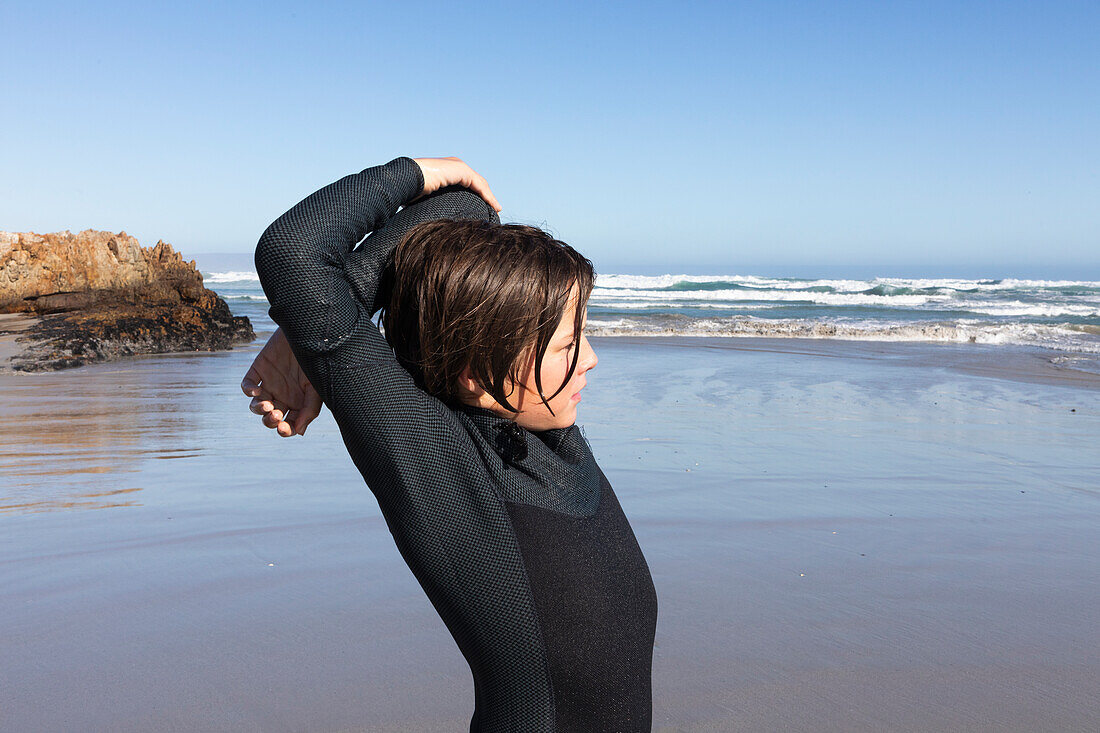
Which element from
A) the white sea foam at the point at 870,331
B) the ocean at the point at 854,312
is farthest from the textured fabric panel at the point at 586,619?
the white sea foam at the point at 870,331

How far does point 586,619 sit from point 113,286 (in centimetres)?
1495

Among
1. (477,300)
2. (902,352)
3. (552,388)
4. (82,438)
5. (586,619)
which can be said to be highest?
(477,300)

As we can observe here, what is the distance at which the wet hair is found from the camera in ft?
3.72

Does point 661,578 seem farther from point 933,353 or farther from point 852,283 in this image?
point 852,283

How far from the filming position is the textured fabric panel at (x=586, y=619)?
3.87 feet

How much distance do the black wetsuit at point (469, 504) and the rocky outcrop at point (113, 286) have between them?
1258 centimetres

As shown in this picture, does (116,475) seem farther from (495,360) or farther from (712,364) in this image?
(712,364)

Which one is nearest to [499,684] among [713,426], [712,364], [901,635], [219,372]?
[901,635]

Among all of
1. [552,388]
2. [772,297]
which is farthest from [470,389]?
[772,297]

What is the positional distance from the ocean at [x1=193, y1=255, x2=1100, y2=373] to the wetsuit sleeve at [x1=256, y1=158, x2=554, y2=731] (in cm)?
1279

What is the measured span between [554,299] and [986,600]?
289cm

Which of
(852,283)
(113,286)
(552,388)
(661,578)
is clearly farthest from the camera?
(852,283)

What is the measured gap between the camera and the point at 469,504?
3.78ft

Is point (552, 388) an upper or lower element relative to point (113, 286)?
upper
